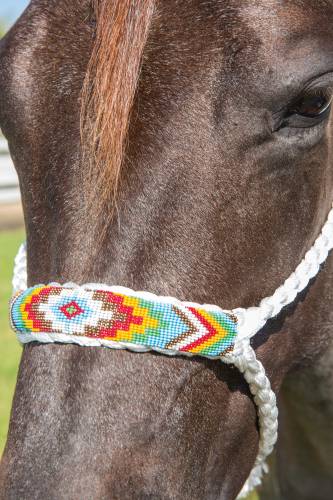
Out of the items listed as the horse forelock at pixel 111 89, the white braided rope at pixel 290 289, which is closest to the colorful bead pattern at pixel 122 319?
the white braided rope at pixel 290 289

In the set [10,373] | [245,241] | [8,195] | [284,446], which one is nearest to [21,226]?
[8,195]

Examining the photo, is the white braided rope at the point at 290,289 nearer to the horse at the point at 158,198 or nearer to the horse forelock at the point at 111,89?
the horse at the point at 158,198

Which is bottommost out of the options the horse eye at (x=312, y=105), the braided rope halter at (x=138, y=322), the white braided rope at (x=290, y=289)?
the white braided rope at (x=290, y=289)

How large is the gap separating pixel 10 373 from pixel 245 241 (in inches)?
170

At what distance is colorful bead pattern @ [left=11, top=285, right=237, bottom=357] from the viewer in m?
1.61

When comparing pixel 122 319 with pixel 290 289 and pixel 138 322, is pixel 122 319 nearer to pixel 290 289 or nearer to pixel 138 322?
pixel 138 322

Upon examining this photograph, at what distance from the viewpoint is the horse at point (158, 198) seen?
5.25ft

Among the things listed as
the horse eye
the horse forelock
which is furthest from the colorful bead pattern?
the horse eye

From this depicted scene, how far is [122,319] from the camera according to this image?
5.30 feet

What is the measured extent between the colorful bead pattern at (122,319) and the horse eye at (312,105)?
52 centimetres

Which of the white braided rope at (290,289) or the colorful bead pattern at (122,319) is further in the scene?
the white braided rope at (290,289)

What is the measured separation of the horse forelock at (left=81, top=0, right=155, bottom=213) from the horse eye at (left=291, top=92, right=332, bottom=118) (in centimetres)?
38

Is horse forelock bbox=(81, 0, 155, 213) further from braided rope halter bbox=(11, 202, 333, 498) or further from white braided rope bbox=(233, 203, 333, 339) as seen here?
white braided rope bbox=(233, 203, 333, 339)

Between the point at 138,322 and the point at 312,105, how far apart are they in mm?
654
